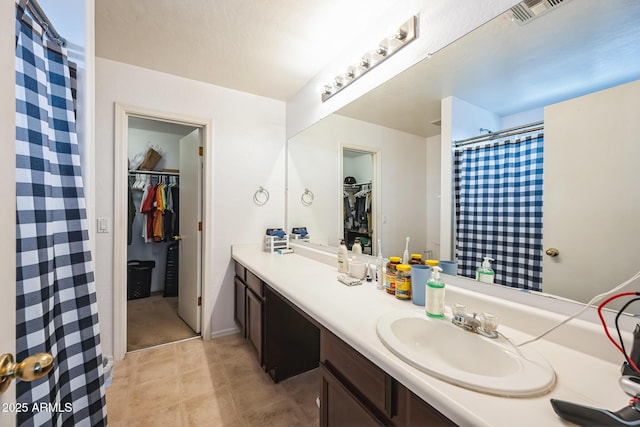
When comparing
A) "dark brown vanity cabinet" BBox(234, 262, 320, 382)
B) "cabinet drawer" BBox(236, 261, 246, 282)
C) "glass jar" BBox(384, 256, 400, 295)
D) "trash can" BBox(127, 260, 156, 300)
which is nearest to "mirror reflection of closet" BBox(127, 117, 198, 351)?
"trash can" BBox(127, 260, 156, 300)

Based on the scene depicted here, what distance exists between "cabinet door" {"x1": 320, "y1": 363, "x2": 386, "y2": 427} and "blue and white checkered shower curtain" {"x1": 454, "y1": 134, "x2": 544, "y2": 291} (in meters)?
0.71

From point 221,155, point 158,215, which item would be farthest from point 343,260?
point 158,215

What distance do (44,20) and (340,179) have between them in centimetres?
171

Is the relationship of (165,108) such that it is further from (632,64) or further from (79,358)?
(632,64)

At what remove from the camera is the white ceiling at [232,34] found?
1.44m

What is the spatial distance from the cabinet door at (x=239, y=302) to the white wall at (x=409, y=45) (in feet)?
5.12

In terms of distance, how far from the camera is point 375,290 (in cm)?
137

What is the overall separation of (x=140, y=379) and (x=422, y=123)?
248 cm

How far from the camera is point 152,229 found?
349cm

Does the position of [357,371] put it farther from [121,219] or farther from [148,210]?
[148,210]

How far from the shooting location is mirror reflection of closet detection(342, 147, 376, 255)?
178 centimetres

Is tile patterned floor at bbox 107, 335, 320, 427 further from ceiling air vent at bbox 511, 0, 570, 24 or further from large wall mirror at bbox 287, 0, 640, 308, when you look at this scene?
ceiling air vent at bbox 511, 0, 570, 24

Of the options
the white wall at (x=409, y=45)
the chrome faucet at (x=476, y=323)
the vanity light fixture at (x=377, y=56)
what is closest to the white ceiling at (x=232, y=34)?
the white wall at (x=409, y=45)

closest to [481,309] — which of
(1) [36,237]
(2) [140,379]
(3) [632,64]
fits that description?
(3) [632,64]
